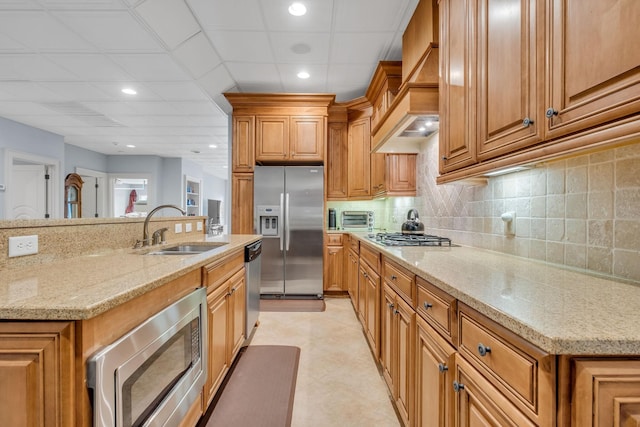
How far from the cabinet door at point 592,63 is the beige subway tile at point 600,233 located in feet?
1.48

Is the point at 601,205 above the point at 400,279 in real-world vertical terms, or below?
above

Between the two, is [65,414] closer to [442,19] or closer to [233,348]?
[233,348]

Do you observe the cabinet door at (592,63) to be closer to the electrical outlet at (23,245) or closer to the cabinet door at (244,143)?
the electrical outlet at (23,245)

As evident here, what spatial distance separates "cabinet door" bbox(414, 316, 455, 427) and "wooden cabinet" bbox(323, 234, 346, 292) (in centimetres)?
267

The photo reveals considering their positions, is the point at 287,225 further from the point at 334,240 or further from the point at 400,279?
the point at 400,279

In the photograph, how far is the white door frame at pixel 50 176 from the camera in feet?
15.0

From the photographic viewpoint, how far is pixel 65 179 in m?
5.93

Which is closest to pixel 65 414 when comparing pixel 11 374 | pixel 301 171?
pixel 11 374

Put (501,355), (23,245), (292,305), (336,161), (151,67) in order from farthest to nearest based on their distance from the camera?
(336,161)
(292,305)
(151,67)
(23,245)
(501,355)

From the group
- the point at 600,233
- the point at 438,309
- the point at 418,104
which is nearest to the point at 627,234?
the point at 600,233

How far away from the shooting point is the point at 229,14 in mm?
2389

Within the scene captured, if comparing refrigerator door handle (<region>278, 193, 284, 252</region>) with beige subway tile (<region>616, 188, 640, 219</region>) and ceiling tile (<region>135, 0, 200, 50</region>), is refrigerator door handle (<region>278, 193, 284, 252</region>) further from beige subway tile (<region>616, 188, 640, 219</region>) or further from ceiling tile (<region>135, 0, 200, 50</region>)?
beige subway tile (<region>616, 188, 640, 219</region>)

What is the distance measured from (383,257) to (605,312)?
4.32ft

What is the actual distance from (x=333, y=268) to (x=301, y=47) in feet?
8.57
